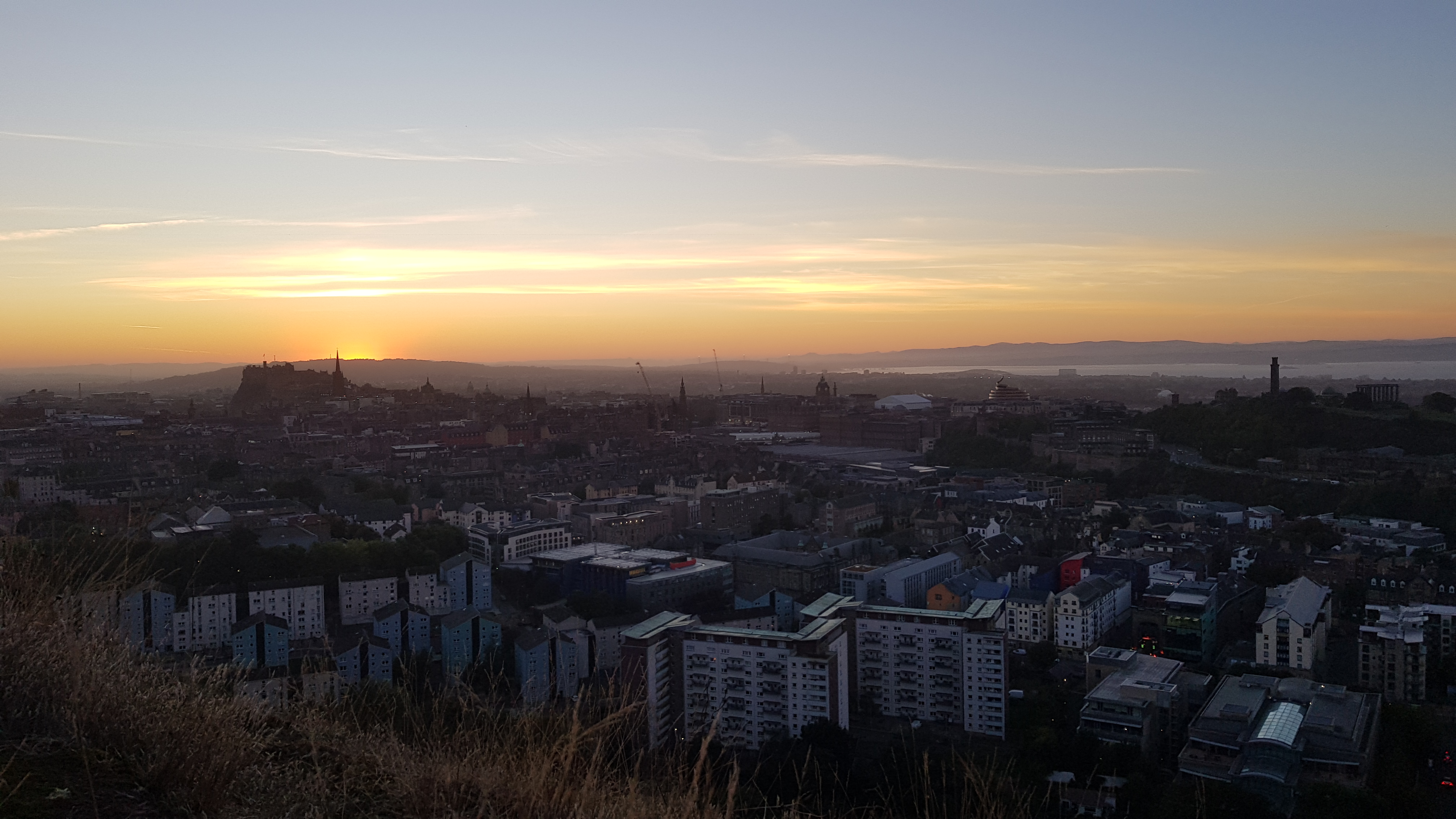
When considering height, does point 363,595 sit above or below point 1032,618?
above

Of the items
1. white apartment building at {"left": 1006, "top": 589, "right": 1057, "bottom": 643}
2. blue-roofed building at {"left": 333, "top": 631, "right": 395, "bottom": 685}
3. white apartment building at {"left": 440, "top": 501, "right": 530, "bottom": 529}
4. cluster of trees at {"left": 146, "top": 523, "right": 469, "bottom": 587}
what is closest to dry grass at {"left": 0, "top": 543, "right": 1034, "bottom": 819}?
blue-roofed building at {"left": 333, "top": 631, "right": 395, "bottom": 685}

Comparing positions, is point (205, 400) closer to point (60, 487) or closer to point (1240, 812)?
point (60, 487)

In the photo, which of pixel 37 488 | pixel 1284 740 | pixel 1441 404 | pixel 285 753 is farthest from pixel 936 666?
pixel 1441 404

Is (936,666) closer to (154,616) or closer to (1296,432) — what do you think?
(154,616)

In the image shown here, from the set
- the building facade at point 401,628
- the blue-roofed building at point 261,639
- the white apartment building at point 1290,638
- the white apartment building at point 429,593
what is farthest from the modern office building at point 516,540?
the white apartment building at point 1290,638

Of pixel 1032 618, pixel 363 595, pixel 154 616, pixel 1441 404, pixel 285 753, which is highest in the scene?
pixel 285 753

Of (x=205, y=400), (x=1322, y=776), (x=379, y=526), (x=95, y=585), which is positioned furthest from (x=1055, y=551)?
(x=205, y=400)

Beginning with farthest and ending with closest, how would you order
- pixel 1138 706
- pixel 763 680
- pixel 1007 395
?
pixel 1007 395, pixel 763 680, pixel 1138 706
